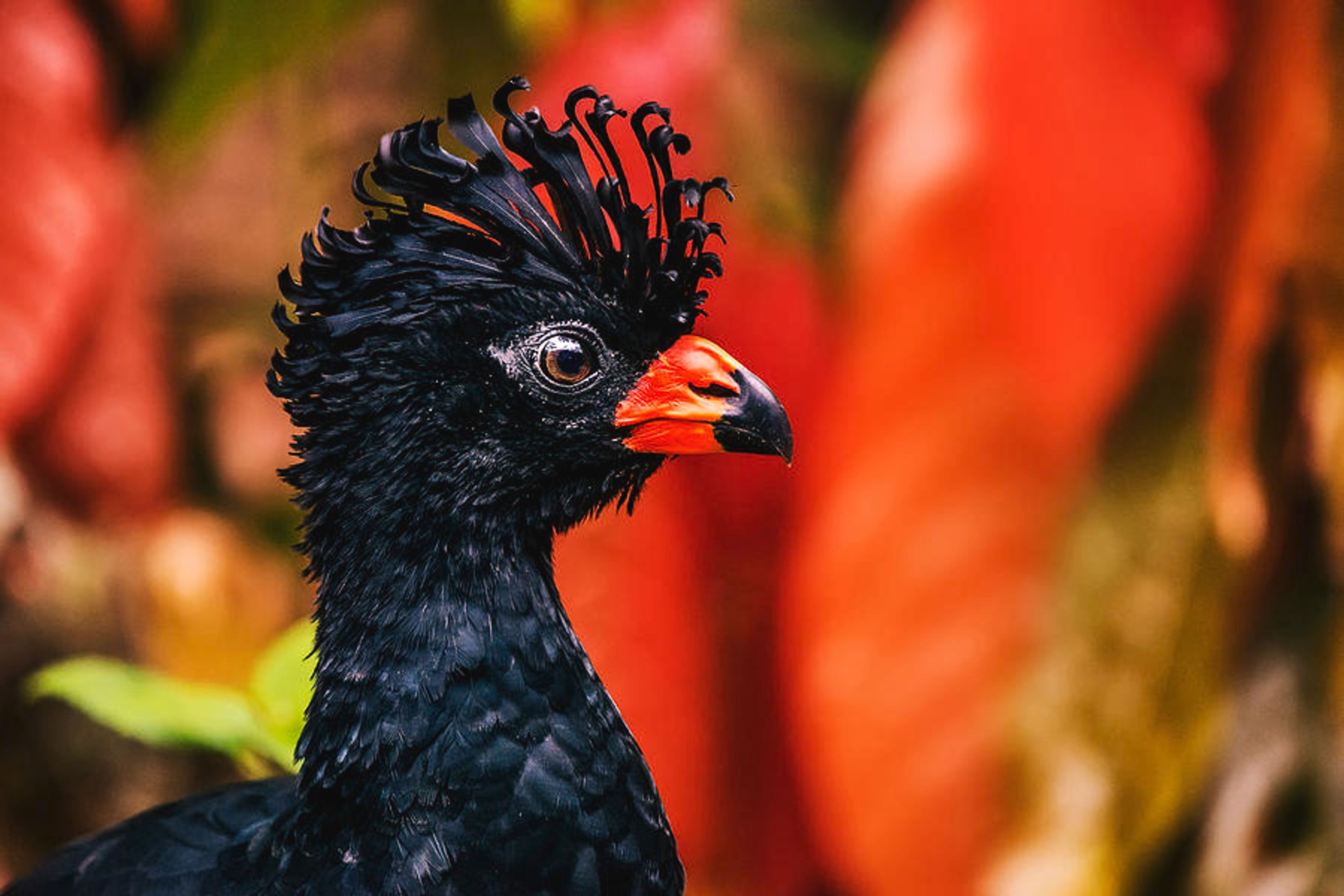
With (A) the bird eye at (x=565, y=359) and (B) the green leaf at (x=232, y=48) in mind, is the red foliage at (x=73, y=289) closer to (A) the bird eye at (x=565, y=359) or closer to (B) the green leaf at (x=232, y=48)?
(B) the green leaf at (x=232, y=48)

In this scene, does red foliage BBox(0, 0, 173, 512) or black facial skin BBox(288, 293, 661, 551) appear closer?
black facial skin BBox(288, 293, 661, 551)

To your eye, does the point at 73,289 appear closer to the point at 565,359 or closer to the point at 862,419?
the point at 862,419

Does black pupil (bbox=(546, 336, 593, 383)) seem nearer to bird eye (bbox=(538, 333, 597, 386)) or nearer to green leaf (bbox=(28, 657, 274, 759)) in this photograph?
bird eye (bbox=(538, 333, 597, 386))

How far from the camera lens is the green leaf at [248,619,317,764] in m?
1.94

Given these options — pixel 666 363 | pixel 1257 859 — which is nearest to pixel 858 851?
pixel 1257 859

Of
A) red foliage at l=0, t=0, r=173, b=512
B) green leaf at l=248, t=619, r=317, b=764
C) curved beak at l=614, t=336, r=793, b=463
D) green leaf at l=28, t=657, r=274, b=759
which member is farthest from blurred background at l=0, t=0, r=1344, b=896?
curved beak at l=614, t=336, r=793, b=463

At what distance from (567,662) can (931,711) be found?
1.97 m

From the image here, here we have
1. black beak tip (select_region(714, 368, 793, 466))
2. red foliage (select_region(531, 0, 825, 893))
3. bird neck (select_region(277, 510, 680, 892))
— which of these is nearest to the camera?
bird neck (select_region(277, 510, 680, 892))

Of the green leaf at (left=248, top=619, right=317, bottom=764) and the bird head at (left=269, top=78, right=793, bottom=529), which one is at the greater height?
the bird head at (left=269, top=78, right=793, bottom=529)

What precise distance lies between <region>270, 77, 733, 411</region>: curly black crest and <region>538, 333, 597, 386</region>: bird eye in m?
0.07

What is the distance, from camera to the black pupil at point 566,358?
1521mm

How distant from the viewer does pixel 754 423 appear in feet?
5.08

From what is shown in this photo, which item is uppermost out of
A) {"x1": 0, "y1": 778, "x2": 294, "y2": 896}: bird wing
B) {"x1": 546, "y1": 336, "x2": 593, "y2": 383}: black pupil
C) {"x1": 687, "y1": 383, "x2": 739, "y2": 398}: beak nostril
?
{"x1": 546, "y1": 336, "x2": 593, "y2": 383}: black pupil

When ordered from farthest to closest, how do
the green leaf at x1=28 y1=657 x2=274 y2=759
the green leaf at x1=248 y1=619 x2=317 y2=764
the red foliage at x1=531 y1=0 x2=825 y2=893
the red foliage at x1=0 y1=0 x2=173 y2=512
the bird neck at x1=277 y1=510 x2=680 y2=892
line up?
the red foliage at x1=0 y1=0 x2=173 y2=512, the red foliage at x1=531 y1=0 x2=825 y2=893, the green leaf at x1=248 y1=619 x2=317 y2=764, the green leaf at x1=28 y1=657 x2=274 y2=759, the bird neck at x1=277 y1=510 x2=680 y2=892
